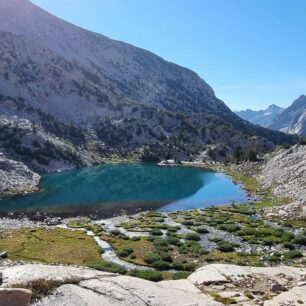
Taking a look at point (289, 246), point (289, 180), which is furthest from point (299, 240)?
point (289, 180)

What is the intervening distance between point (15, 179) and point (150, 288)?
113 metres

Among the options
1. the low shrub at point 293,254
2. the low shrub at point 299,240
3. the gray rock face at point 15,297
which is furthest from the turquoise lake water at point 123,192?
the gray rock face at point 15,297

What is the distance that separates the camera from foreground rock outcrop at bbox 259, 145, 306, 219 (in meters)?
76.2

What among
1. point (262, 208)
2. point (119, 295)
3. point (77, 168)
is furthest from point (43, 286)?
point (77, 168)

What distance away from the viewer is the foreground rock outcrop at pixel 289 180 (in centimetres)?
7625

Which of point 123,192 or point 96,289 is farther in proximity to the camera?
point 123,192

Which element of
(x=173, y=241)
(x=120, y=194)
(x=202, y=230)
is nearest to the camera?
(x=173, y=241)

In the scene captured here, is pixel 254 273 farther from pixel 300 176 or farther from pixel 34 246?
pixel 300 176

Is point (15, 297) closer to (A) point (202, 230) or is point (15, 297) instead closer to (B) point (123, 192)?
(A) point (202, 230)

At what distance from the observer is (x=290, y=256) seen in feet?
157

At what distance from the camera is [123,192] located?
121 meters

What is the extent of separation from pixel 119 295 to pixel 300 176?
89.8 metres

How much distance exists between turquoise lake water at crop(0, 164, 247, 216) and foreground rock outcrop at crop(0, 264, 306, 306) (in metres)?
62.5

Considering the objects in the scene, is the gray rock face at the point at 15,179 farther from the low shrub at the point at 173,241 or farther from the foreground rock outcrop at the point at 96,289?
the foreground rock outcrop at the point at 96,289
